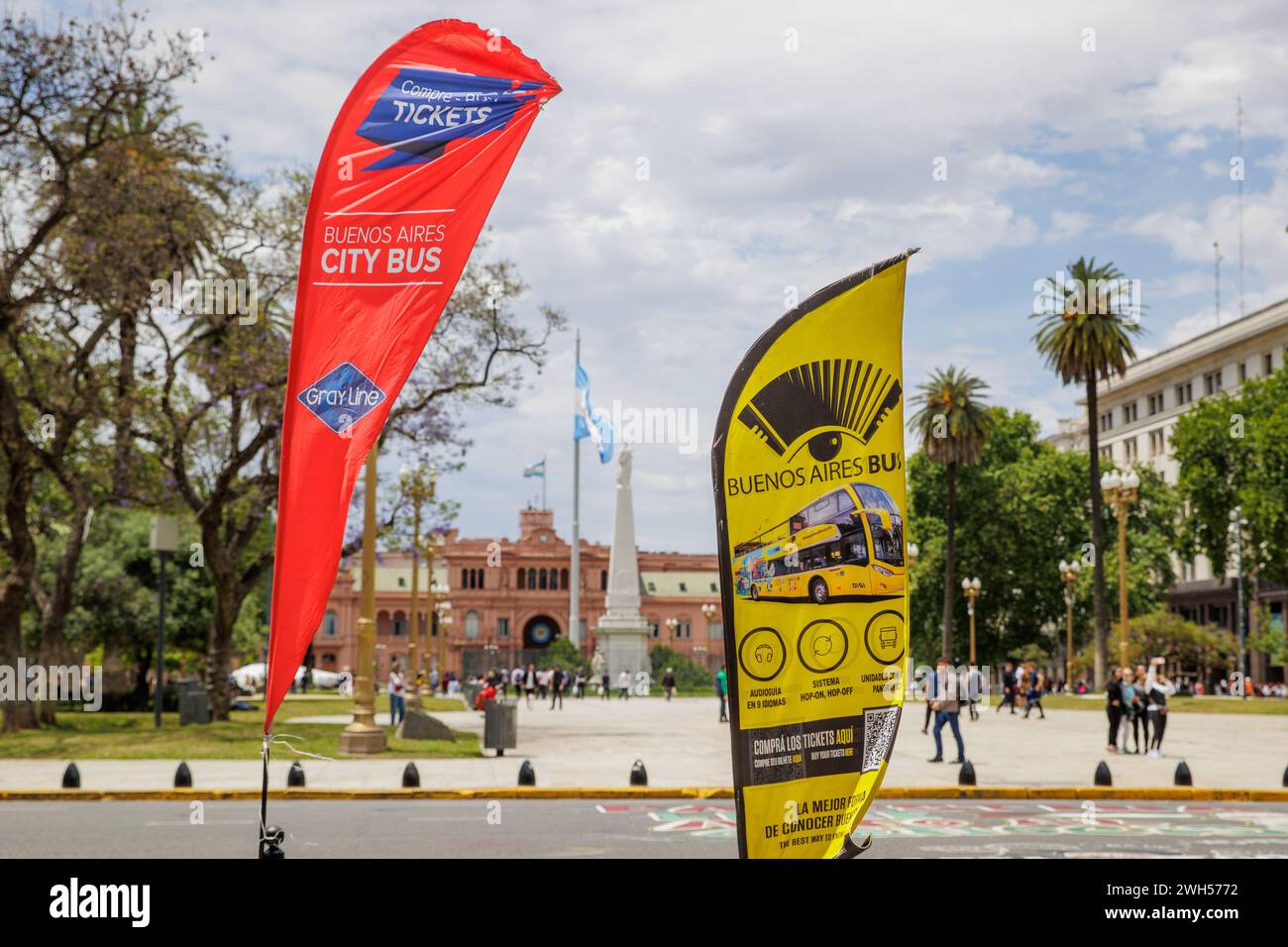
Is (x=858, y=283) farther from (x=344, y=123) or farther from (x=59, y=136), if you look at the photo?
(x=59, y=136)

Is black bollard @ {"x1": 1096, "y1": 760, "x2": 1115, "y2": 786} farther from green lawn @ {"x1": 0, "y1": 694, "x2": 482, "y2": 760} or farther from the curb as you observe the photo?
green lawn @ {"x1": 0, "y1": 694, "x2": 482, "y2": 760}

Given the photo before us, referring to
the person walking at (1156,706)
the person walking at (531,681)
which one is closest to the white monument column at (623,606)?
the person walking at (531,681)

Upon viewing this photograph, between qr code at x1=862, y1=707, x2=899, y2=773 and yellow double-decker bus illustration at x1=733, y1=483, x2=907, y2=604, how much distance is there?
1.43 ft

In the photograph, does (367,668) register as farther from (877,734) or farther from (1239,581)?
(1239,581)

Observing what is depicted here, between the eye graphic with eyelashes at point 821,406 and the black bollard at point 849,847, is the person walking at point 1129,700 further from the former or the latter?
the eye graphic with eyelashes at point 821,406

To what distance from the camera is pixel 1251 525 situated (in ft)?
194

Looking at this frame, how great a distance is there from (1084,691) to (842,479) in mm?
56628

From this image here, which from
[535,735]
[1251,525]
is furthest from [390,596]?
[535,735]

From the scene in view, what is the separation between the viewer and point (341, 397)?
16.8ft

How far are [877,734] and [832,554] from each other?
2.36 ft

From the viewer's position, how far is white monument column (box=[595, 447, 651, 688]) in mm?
66312

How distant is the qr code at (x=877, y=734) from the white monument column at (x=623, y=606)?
201 feet
